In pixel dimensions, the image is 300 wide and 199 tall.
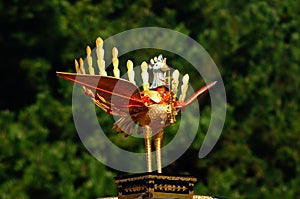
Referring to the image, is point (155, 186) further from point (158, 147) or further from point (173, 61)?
point (173, 61)

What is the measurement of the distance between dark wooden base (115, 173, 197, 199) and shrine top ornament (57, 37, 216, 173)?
0.15m

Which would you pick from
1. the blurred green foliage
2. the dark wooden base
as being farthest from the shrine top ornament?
the blurred green foliage

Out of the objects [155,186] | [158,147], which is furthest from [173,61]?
[155,186]

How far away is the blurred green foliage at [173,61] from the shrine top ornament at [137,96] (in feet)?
26.5

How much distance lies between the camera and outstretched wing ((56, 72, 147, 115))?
26.6 feet

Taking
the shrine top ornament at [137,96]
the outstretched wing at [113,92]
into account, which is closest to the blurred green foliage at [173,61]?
the shrine top ornament at [137,96]

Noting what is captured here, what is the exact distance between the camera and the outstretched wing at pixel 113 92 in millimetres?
8102

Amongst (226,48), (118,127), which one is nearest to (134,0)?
(226,48)

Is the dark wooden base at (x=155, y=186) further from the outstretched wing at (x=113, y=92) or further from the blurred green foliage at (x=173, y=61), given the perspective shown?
the blurred green foliage at (x=173, y=61)

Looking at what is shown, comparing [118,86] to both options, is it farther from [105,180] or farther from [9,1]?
[9,1]

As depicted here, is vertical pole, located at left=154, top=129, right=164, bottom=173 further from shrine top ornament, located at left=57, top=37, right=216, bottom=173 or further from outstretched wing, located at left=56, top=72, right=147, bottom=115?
outstretched wing, located at left=56, top=72, right=147, bottom=115

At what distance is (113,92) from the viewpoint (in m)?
8.24

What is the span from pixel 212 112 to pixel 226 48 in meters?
1.89

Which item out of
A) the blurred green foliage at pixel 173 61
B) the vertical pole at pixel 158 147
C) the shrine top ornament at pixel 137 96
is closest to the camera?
the shrine top ornament at pixel 137 96
